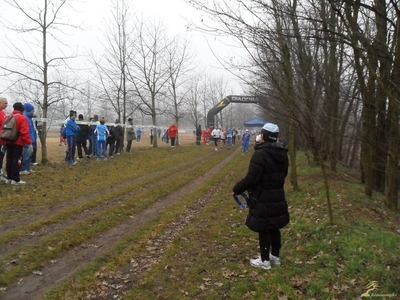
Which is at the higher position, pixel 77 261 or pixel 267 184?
pixel 267 184

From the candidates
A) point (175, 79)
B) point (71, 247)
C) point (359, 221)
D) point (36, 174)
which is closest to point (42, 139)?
point (36, 174)

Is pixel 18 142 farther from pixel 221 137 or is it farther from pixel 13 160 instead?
pixel 221 137

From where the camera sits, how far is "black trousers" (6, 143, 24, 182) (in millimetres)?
8953

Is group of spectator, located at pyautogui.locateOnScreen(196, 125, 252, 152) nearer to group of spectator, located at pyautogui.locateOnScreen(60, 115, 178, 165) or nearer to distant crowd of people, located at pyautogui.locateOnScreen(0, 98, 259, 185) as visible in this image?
distant crowd of people, located at pyautogui.locateOnScreen(0, 98, 259, 185)

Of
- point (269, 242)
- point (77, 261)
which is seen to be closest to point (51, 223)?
point (77, 261)

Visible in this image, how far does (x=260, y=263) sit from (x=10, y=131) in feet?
24.1

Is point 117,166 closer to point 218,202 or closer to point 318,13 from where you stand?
point 218,202

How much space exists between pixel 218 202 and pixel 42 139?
27.8 ft

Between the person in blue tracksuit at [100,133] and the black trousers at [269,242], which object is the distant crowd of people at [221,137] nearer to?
the person in blue tracksuit at [100,133]

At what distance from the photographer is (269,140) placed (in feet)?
15.1

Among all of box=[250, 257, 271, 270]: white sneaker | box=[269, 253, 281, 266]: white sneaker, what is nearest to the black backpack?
box=[250, 257, 271, 270]: white sneaker

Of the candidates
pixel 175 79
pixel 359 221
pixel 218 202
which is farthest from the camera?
pixel 175 79

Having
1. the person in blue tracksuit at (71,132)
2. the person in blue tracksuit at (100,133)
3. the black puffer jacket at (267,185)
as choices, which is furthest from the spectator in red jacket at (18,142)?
the black puffer jacket at (267,185)

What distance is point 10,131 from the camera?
8789 mm
